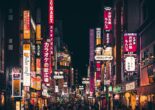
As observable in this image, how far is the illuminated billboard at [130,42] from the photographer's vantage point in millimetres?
52500

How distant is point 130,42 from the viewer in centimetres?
5303

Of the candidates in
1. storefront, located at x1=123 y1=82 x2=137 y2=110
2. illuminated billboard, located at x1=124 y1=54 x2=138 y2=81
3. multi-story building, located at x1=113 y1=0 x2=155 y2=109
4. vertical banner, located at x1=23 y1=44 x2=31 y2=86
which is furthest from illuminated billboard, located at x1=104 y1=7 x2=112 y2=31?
illuminated billboard, located at x1=124 y1=54 x2=138 y2=81

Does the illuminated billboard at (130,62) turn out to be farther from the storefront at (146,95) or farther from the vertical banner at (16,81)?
the vertical banner at (16,81)

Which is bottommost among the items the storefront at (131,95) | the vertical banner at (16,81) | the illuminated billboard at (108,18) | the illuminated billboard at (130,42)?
the storefront at (131,95)

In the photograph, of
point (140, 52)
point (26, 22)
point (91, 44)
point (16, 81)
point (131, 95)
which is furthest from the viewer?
point (91, 44)

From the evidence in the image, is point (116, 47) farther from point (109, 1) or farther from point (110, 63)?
point (109, 1)

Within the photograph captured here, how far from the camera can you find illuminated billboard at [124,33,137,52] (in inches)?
2067

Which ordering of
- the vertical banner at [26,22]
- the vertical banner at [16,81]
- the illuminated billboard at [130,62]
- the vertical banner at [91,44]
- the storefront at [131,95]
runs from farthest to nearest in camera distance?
the vertical banner at [91,44] < the vertical banner at [26,22] < the storefront at [131,95] < the illuminated billboard at [130,62] < the vertical banner at [16,81]

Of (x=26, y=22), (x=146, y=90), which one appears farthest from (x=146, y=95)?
(x=26, y=22)

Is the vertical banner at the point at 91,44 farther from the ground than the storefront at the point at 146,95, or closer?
farther from the ground

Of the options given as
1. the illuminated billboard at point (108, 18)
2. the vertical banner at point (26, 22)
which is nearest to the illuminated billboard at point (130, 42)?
the vertical banner at point (26, 22)

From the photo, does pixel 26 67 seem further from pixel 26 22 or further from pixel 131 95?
pixel 131 95

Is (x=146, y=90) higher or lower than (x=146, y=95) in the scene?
higher

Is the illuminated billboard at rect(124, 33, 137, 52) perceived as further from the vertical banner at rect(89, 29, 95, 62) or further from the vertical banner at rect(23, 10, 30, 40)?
the vertical banner at rect(89, 29, 95, 62)
